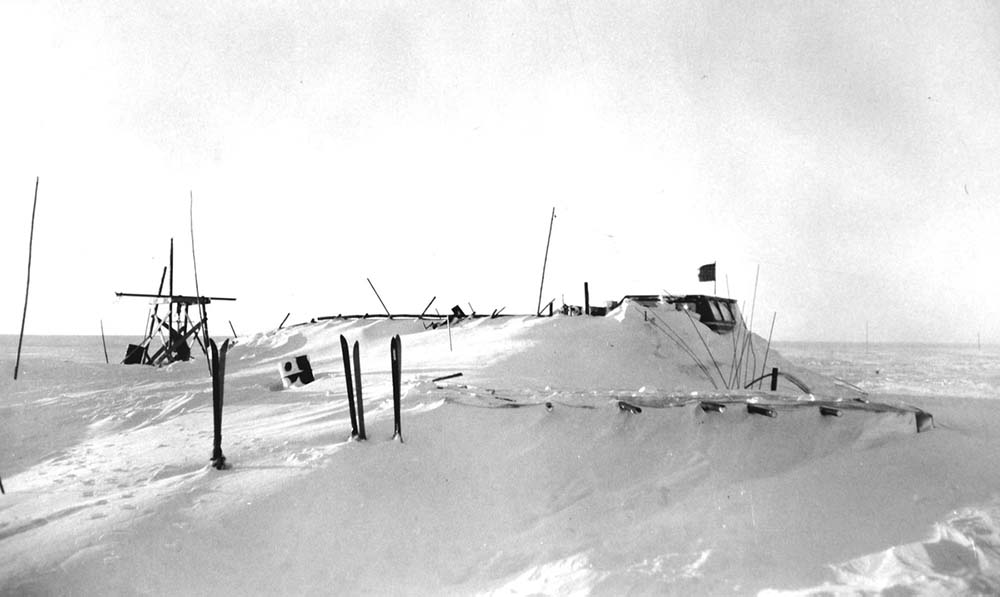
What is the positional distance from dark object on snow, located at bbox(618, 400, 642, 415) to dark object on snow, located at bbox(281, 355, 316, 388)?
5296 millimetres

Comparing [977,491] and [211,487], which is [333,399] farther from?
[977,491]

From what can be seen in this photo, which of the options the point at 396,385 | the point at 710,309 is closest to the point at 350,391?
the point at 396,385

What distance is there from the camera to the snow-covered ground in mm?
4957

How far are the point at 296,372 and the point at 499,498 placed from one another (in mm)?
5050

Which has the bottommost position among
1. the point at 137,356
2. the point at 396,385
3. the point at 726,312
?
the point at 137,356

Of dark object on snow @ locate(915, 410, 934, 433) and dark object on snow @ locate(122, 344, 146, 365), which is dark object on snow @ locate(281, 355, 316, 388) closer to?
dark object on snow @ locate(915, 410, 934, 433)

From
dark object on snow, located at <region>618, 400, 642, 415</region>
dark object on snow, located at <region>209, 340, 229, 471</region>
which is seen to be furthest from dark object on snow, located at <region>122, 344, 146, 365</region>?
dark object on snow, located at <region>618, 400, 642, 415</region>

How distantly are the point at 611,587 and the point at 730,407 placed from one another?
450 cm

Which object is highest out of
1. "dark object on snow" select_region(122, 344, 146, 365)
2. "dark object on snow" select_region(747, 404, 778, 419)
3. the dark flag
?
the dark flag

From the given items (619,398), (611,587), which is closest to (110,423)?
(619,398)

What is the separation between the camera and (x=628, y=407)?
830 cm

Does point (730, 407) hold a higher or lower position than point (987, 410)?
higher

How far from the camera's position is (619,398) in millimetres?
8750

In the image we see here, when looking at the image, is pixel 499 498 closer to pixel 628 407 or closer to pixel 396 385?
pixel 396 385
